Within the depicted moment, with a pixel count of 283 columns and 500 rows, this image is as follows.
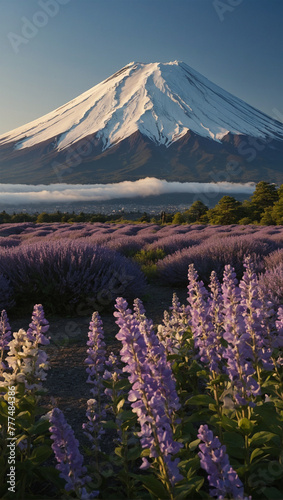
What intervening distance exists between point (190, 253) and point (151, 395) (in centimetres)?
590

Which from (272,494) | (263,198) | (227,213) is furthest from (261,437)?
(263,198)

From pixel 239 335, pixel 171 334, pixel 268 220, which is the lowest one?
pixel 268 220

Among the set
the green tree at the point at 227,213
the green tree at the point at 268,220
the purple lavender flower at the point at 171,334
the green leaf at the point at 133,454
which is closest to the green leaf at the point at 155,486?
the green leaf at the point at 133,454

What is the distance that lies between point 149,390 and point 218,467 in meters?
0.33

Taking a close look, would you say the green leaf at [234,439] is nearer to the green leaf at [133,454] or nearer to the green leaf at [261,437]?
the green leaf at [261,437]

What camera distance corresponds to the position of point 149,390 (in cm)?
120

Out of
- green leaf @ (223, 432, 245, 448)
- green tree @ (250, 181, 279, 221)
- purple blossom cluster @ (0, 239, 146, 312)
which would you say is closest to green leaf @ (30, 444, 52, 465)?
green leaf @ (223, 432, 245, 448)

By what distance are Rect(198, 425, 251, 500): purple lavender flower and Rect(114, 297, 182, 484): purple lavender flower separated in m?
0.10

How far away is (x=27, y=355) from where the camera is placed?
1745 millimetres

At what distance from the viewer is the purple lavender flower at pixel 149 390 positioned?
1.20 m

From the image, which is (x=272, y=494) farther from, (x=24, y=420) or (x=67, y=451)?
(x=24, y=420)

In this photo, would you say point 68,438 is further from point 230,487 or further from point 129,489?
point 230,487

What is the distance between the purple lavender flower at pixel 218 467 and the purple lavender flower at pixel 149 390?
0.32 feet

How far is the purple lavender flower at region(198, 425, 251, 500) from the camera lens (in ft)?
3.77
